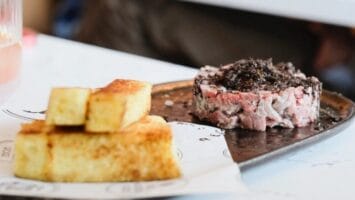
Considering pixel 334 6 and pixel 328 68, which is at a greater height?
pixel 334 6

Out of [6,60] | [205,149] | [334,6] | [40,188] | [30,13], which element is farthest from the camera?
[30,13]

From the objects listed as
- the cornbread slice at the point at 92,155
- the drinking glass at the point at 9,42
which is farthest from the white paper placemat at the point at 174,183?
the drinking glass at the point at 9,42

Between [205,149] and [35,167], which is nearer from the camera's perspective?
[35,167]

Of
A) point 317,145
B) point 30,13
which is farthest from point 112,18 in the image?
point 317,145

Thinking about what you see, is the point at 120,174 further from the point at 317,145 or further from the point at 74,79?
the point at 74,79

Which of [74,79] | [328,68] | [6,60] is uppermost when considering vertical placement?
[6,60]

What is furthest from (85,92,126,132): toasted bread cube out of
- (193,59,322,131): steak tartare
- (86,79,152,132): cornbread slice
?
(193,59,322,131): steak tartare
